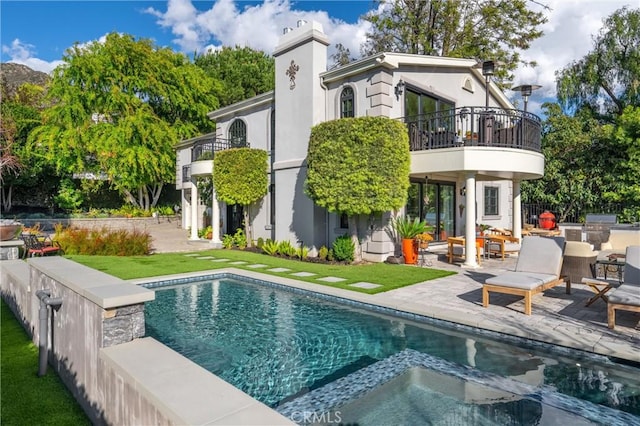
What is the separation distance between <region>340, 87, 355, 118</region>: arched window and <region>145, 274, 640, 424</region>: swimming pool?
7813 millimetres

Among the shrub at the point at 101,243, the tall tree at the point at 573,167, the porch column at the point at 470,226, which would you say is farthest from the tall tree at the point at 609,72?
the shrub at the point at 101,243

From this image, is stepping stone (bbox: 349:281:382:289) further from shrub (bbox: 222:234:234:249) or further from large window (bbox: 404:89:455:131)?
shrub (bbox: 222:234:234:249)

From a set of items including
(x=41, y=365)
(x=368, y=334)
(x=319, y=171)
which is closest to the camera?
(x=41, y=365)

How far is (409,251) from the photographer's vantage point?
1233 cm

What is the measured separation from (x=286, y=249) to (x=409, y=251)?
4820mm

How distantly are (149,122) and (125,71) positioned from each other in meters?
3.84

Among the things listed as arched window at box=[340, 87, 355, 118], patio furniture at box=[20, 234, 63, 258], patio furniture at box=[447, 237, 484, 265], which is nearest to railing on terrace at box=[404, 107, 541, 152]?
arched window at box=[340, 87, 355, 118]

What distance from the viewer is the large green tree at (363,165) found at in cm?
1152

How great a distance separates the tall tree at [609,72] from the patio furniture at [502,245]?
15.4 m

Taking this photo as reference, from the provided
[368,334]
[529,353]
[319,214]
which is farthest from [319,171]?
[529,353]

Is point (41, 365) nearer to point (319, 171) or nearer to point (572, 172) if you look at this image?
point (319, 171)

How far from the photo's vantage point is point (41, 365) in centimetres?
452

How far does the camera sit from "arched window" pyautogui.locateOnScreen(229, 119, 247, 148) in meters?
18.8

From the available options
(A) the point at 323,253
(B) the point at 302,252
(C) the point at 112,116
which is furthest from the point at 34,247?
(C) the point at 112,116
